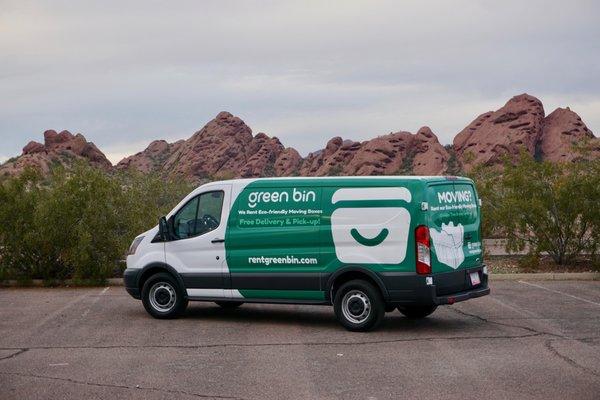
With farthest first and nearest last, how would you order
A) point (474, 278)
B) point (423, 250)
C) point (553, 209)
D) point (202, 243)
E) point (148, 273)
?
1. point (553, 209)
2. point (148, 273)
3. point (202, 243)
4. point (474, 278)
5. point (423, 250)

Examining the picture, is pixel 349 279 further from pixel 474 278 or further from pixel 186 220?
pixel 186 220

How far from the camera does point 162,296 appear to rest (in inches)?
521

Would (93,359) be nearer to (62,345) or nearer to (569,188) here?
(62,345)

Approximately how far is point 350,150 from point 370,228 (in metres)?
90.4

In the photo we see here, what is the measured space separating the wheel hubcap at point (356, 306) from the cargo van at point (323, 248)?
0.04 ft

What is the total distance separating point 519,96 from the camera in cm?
9631

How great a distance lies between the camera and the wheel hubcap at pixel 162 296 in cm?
1312

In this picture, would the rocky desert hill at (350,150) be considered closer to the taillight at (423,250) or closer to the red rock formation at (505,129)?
the red rock formation at (505,129)

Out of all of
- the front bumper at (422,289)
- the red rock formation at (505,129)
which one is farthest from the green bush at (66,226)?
the red rock formation at (505,129)

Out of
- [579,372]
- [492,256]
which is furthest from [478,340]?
[492,256]

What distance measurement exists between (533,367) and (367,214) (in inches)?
127

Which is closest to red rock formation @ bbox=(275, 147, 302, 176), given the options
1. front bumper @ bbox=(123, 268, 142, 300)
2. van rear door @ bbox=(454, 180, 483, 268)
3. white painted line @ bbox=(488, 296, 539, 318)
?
white painted line @ bbox=(488, 296, 539, 318)

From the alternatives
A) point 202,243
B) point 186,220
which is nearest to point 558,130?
point 186,220

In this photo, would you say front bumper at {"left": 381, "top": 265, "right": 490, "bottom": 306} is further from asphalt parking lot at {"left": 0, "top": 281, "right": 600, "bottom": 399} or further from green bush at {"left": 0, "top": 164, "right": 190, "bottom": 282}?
green bush at {"left": 0, "top": 164, "right": 190, "bottom": 282}
